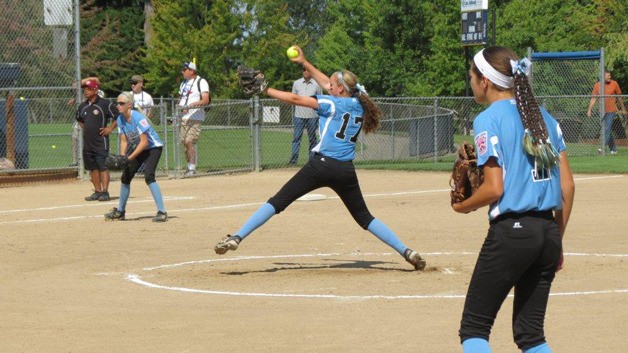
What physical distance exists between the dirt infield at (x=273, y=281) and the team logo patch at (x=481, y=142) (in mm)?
2393

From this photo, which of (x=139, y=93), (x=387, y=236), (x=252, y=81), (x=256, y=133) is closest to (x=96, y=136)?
(x=139, y=93)

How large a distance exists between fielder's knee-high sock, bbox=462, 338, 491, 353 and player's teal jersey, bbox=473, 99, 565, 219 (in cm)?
61

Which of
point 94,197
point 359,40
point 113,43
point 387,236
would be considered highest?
point 359,40

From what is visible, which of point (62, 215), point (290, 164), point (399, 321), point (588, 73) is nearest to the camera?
point (399, 321)

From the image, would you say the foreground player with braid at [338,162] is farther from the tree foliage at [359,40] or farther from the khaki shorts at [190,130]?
the tree foliage at [359,40]

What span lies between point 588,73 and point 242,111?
9.94 meters

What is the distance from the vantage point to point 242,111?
33.6 m

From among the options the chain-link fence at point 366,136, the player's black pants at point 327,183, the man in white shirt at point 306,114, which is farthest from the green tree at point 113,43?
the player's black pants at point 327,183

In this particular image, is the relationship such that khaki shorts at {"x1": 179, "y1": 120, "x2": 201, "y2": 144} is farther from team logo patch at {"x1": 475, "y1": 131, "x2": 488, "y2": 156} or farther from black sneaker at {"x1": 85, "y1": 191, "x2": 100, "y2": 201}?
team logo patch at {"x1": 475, "y1": 131, "x2": 488, "y2": 156}

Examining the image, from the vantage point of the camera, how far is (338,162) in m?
10.8

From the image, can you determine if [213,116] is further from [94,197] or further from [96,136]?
[94,197]

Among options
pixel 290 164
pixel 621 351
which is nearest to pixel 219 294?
pixel 621 351

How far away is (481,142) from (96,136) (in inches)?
562

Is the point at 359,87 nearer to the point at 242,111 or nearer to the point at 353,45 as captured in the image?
the point at 242,111
